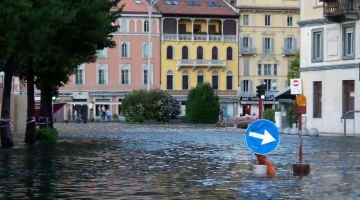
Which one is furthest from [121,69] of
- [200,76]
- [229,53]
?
[229,53]

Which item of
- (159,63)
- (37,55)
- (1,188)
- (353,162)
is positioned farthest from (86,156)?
(159,63)

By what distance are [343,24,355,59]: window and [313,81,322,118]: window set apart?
11.9 ft

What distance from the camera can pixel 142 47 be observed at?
115 metres

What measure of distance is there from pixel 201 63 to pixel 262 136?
9566 cm

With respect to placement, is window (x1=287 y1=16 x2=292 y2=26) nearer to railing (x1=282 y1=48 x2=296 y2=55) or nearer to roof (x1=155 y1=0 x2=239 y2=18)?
railing (x1=282 y1=48 x2=296 y2=55)

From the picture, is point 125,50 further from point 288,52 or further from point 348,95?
point 348,95

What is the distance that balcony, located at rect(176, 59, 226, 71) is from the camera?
114056mm

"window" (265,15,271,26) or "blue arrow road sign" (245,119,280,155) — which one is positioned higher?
"window" (265,15,271,26)

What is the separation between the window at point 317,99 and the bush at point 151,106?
32294 millimetres

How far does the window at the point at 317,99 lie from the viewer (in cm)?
5472

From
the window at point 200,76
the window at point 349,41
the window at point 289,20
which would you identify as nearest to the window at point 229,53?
the window at point 200,76

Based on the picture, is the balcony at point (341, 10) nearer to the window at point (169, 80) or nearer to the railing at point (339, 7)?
the railing at point (339, 7)

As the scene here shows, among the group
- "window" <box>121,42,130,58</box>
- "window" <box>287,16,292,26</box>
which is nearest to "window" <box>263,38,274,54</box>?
"window" <box>287,16,292,26</box>

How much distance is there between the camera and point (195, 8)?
114 metres
